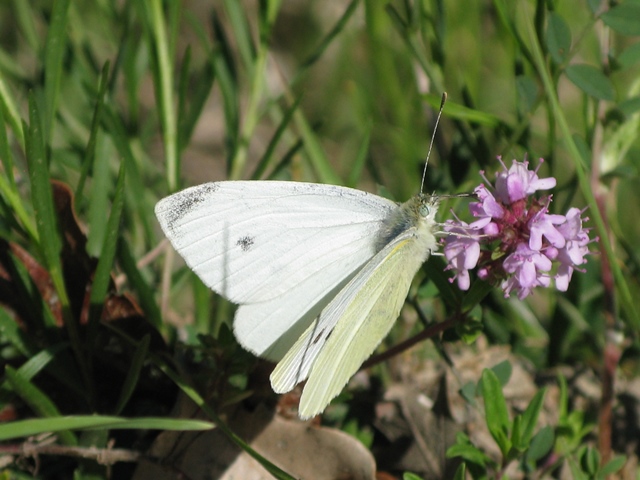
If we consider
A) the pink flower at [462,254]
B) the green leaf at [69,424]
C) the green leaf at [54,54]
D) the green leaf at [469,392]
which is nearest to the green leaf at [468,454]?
the green leaf at [469,392]

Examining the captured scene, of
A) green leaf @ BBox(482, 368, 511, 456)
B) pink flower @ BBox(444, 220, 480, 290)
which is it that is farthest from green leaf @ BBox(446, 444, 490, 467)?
pink flower @ BBox(444, 220, 480, 290)

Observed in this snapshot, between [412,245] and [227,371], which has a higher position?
[412,245]

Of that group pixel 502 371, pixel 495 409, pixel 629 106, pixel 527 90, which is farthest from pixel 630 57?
pixel 495 409

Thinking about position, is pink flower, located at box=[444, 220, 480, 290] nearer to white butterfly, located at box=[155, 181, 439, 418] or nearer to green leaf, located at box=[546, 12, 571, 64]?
white butterfly, located at box=[155, 181, 439, 418]

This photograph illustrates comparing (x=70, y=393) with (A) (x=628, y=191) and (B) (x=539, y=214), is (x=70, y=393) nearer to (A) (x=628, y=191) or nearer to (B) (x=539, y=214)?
(B) (x=539, y=214)

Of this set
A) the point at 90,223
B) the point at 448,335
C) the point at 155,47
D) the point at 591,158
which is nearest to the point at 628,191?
the point at 591,158

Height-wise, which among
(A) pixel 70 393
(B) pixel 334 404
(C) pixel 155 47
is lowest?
(B) pixel 334 404

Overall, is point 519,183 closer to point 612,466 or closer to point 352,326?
point 352,326
